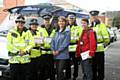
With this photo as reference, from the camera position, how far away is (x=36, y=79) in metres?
10.4

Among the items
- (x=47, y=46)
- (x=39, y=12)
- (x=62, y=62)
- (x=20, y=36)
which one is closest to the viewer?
(x=20, y=36)

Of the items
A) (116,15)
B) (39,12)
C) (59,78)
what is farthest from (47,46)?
(116,15)

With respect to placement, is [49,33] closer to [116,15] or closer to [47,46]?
[47,46]

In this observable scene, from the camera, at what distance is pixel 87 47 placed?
387 inches

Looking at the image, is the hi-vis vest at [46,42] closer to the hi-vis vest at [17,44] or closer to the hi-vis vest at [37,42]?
the hi-vis vest at [37,42]

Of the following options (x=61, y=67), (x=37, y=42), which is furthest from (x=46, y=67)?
(x=61, y=67)

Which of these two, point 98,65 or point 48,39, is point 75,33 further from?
point 48,39

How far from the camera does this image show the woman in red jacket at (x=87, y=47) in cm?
972

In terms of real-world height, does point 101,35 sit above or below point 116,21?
above

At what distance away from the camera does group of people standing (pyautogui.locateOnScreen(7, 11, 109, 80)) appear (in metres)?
8.56

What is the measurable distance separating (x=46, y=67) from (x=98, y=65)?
1526 millimetres

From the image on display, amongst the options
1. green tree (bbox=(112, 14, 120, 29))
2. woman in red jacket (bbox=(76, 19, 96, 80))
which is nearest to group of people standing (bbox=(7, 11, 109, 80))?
woman in red jacket (bbox=(76, 19, 96, 80))

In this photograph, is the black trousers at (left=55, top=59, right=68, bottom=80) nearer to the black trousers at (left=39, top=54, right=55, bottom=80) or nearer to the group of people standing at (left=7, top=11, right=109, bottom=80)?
the group of people standing at (left=7, top=11, right=109, bottom=80)

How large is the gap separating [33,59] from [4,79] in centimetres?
169
